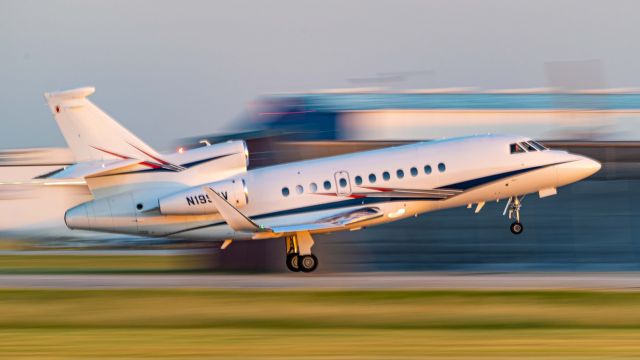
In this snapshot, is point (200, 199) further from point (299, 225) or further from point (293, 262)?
point (293, 262)

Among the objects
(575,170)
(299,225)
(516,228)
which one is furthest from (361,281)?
(575,170)

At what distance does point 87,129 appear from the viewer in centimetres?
3328

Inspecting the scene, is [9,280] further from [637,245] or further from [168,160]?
[637,245]

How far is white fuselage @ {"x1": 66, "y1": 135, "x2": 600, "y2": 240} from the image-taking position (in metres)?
33.9

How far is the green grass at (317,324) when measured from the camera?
1847 cm

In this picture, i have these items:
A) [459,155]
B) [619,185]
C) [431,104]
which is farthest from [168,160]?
[619,185]

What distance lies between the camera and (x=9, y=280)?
33188mm

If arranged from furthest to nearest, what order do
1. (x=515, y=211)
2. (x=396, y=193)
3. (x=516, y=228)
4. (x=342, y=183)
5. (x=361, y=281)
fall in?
(x=515, y=211), (x=516, y=228), (x=342, y=183), (x=396, y=193), (x=361, y=281)

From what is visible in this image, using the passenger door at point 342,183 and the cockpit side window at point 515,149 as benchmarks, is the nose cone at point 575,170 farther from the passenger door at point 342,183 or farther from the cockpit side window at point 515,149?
the passenger door at point 342,183

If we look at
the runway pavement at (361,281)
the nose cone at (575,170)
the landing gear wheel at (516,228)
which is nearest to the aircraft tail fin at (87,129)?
the runway pavement at (361,281)

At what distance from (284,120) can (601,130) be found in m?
13.3

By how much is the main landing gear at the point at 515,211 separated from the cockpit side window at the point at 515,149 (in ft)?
5.88

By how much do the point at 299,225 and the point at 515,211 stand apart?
7.69m

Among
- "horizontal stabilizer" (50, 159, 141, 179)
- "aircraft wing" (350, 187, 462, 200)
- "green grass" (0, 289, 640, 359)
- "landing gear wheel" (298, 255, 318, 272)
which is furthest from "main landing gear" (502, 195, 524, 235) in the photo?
"horizontal stabilizer" (50, 159, 141, 179)
